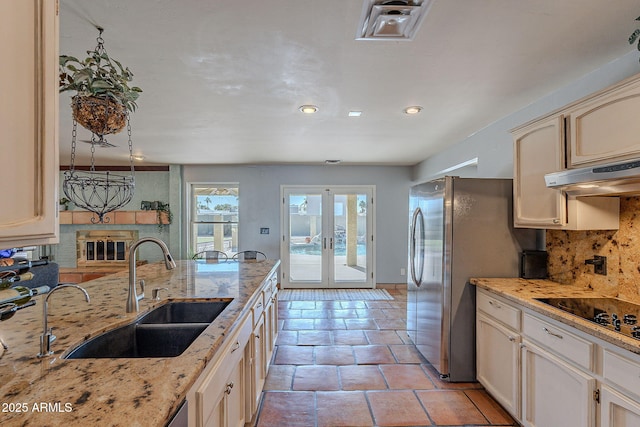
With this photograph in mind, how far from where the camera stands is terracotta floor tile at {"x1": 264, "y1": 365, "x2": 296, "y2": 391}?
8.82 ft

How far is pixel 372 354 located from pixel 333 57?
2.76 metres

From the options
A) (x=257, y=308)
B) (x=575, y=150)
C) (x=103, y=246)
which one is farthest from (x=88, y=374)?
(x=103, y=246)

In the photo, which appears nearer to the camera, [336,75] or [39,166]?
[39,166]

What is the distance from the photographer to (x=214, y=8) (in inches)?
60.9

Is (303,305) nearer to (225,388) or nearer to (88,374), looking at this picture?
(225,388)

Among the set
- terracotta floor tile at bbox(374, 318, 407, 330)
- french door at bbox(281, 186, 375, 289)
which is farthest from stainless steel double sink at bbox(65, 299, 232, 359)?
french door at bbox(281, 186, 375, 289)

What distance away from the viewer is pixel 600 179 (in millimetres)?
1723

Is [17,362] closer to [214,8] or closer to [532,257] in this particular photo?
[214,8]

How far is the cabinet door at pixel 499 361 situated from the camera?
7.04ft

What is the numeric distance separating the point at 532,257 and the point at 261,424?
8.09ft

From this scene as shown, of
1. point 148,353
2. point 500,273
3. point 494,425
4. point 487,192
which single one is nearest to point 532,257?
point 500,273

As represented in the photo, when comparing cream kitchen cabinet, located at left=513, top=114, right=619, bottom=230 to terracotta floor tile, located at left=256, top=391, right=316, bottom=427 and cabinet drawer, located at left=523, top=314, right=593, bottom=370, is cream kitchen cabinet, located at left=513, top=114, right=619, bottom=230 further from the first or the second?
terracotta floor tile, located at left=256, top=391, right=316, bottom=427

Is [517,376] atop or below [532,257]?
below

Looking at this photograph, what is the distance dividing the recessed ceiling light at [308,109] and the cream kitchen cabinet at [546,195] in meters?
1.67
